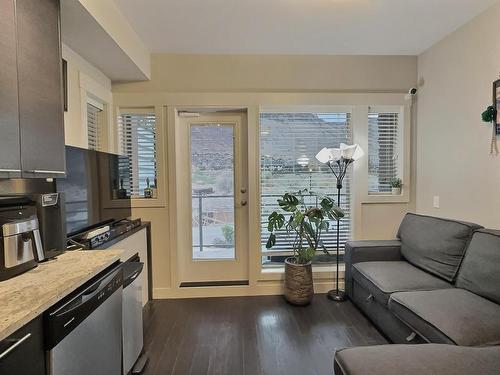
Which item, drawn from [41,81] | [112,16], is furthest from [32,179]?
[112,16]

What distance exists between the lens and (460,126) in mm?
2633

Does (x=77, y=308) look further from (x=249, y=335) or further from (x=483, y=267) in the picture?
(x=483, y=267)

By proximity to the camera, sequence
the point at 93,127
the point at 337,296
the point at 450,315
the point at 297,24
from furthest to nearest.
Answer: the point at 337,296
the point at 93,127
the point at 297,24
the point at 450,315

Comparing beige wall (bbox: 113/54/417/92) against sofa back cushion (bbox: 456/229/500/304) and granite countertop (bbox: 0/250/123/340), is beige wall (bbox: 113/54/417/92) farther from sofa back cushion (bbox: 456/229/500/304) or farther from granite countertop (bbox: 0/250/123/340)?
granite countertop (bbox: 0/250/123/340)

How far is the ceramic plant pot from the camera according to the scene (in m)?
2.91

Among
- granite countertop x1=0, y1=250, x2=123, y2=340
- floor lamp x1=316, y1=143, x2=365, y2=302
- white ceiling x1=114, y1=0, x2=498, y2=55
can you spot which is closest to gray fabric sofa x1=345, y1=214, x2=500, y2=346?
floor lamp x1=316, y1=143, x2=365, y2=302

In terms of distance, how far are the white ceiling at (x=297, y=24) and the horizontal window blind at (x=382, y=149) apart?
28.8 inches

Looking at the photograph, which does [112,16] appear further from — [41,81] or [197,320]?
[197,320]

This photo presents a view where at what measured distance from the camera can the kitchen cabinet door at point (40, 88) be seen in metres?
1.34

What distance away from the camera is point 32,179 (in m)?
1.44

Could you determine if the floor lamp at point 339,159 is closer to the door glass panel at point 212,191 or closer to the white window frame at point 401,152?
the white window frame at point 401,152

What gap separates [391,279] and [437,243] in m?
0.53

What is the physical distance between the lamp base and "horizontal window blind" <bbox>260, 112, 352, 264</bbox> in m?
0.62

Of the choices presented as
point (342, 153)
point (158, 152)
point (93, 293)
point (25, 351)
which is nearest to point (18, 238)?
point (93, 293)
